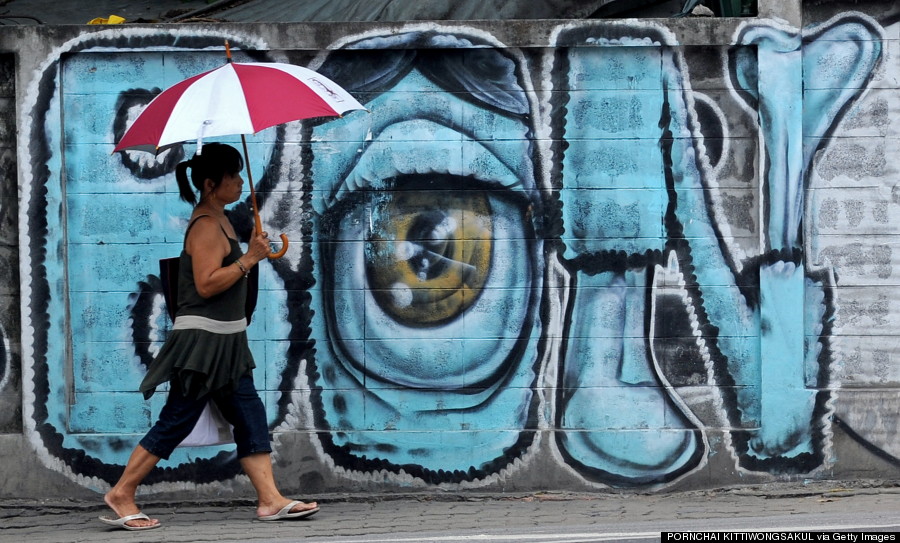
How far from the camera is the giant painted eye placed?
6102 millimetres

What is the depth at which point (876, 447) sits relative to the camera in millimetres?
6047

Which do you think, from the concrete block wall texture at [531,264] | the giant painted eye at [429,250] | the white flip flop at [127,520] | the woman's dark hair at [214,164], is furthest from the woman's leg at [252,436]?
the giant painted eye at [429,250]

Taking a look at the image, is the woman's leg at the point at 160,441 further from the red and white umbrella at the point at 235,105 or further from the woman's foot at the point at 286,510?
the red and white umbrella at the point at 235,105

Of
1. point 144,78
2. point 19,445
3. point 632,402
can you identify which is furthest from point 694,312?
point 19,445

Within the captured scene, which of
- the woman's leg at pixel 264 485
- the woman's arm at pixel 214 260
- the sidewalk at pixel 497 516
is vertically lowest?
the sidewalk at pixel 497 516

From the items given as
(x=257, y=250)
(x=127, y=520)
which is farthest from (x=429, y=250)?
(x=127, y=520)

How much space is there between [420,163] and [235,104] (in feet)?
5.13

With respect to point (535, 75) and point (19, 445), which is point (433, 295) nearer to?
point (535, 75)

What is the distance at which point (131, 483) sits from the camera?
5215 millimetres

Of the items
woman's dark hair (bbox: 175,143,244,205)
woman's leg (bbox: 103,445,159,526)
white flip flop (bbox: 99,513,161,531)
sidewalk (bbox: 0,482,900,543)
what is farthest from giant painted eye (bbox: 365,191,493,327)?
white flip flop (bbox: 99,513,161,531)

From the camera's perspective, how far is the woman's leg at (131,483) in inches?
204

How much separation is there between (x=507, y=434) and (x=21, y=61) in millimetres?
3163

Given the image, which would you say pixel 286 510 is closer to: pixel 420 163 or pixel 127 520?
pixel 127 520

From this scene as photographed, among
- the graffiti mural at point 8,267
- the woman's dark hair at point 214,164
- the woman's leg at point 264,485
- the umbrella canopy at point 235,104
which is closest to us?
the umbrella canopy at point 235,104
